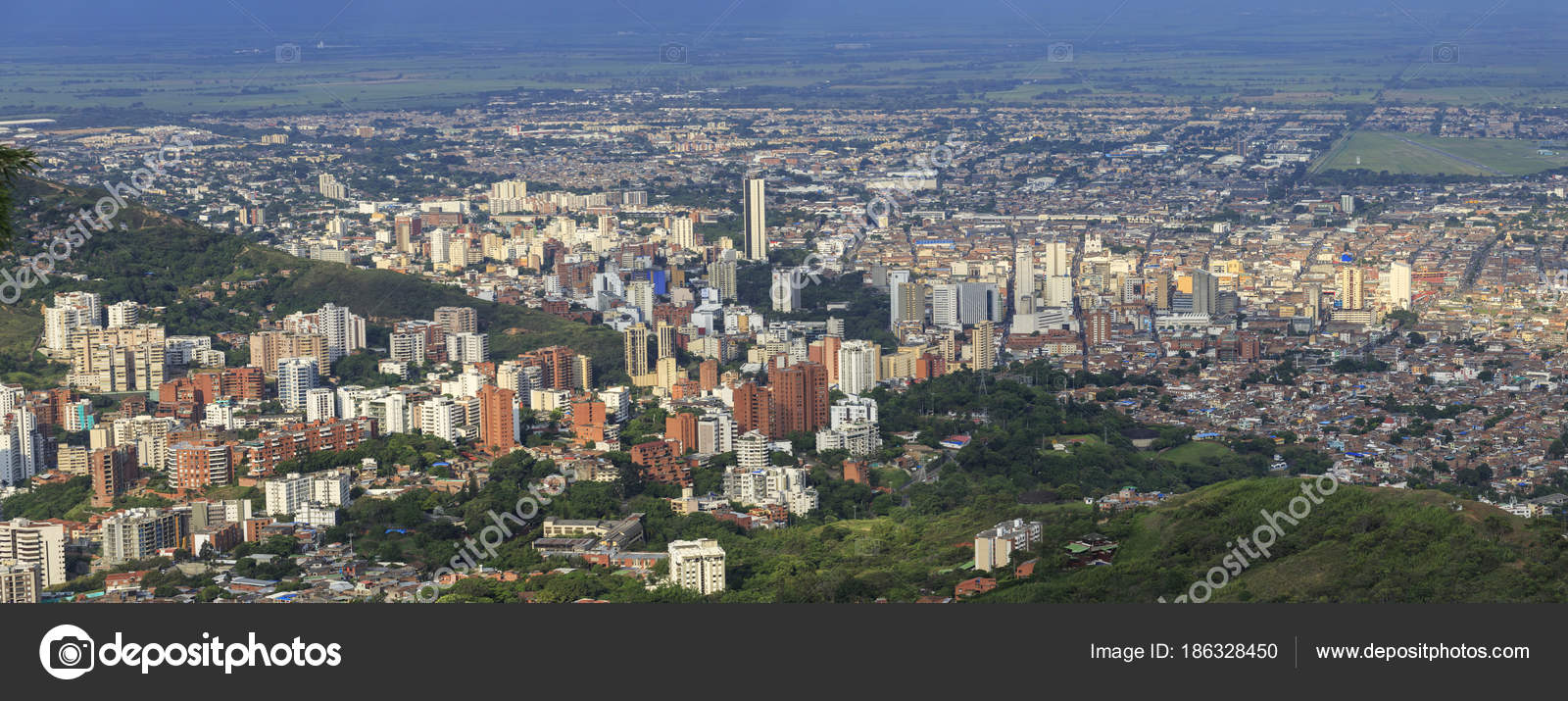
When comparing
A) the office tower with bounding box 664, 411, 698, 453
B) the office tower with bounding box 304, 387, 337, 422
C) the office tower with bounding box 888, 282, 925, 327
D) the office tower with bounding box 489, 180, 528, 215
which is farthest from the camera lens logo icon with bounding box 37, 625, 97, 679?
the office tower with bounding box 489, 180, 528, 215

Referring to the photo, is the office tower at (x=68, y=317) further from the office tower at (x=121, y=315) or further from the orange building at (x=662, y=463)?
the orange building at (x=662, y=463)

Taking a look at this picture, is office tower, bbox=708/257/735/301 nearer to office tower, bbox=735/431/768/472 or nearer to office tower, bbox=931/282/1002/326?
office tower, bbox=931/282/1002/326

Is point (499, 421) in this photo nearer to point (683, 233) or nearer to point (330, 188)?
point (683, 233)

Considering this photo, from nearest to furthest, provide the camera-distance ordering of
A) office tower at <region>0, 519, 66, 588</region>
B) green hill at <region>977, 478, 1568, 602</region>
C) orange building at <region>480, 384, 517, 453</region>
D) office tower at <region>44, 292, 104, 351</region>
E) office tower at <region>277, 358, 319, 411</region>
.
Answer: green hill at <region>977, 478, 1568, 602</region>
office tower at <region>0, 519, 66, 588</region>
orange building at <region>480, 384, 517, 453</region>
office tower at <region>277, 358, 319, 411</region>
office tower at <region>44, 292, 104, 351</region>

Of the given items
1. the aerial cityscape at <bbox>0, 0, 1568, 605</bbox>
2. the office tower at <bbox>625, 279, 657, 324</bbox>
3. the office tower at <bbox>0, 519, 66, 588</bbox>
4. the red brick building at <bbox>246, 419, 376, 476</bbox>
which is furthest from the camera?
the office tower at <bbox>625, 279, 657, 324</bbox>

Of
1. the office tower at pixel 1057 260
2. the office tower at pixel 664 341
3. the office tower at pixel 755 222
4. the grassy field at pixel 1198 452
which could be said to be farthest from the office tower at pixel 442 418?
the office tower at pixel 755 222

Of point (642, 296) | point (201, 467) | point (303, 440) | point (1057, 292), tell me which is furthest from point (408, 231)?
point (201, 467)
